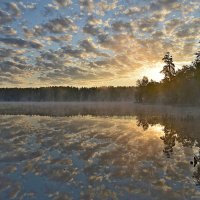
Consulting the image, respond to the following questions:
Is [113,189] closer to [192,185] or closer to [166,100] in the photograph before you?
[192,185]

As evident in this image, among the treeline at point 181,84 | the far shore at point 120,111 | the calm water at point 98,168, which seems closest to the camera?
the calm water at point 98,168

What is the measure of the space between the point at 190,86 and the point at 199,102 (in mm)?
4489

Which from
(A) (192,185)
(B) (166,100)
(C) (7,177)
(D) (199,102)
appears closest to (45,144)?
(C) (7,177)

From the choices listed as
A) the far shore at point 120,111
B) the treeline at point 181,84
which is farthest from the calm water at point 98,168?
the treeline at point 181,84

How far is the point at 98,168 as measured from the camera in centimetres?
1384

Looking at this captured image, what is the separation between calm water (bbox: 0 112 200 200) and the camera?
10336mm

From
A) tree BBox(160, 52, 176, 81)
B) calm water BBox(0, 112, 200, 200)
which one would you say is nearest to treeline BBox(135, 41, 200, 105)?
tree BBox(160, 52, 176, 81)

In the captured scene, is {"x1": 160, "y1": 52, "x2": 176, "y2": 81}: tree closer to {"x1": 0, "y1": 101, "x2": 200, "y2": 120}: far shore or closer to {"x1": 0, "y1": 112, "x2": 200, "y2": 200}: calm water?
{"x1": 0, "y1": 101, "x2": 200, "y2": 120}: far shore

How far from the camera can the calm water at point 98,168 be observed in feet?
33.9

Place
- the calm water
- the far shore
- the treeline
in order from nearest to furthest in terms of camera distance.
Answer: the calm water < the far shore < the treeline

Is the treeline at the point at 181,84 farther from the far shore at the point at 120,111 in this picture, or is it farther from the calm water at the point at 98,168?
the calm water at the point at 98,168

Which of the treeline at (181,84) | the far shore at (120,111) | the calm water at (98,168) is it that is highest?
the treeline at (181,84)

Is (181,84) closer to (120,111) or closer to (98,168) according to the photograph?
(120,111)

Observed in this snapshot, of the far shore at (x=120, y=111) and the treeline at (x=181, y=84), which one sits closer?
the far shore at (x=120, y=111)
